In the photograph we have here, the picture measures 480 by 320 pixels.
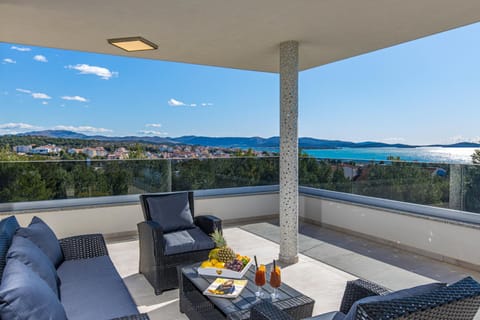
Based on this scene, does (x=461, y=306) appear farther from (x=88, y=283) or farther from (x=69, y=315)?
(x=88, y=283)

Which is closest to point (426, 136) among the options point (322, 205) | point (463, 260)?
point (322, 205)

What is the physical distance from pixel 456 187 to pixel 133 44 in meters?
4.60

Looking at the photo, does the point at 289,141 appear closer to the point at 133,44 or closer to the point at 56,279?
the point at 133,44

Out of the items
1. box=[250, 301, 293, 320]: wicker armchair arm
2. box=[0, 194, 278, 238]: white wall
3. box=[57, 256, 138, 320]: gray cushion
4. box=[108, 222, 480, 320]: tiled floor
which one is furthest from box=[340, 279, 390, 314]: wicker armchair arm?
box=[0, 194, 278, 238]: white wall

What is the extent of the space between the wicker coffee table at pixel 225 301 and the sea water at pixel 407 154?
11.4ft

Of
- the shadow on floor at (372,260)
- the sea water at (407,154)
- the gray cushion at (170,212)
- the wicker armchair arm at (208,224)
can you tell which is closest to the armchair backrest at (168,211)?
the gray cushion at (170,212)

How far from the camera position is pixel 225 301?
233cm

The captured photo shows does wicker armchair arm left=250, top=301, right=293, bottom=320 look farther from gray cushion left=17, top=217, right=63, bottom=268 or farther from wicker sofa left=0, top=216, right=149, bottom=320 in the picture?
gray cushion left=17, top=217, right=63, bottom=268

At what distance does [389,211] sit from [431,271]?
3.78 ft

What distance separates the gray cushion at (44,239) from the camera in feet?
8.57

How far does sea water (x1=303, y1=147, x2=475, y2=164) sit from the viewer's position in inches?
182

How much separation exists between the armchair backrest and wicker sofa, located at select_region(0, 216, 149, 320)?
0.77 metres

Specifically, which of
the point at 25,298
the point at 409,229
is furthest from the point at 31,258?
the point at 409,229

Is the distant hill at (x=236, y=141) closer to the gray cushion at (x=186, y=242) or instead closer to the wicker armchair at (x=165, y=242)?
the wicker armchair at (x=165, y=242)
